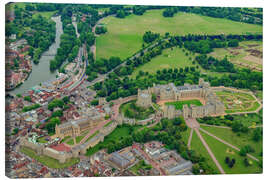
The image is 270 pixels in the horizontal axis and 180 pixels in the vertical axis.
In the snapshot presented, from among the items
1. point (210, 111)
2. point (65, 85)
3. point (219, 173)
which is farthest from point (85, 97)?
point (219, 173)

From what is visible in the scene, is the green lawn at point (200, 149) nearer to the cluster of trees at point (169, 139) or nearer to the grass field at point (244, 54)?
the cluster of trees at point (169, 139)

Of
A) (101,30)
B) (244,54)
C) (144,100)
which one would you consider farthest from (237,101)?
(101,30)

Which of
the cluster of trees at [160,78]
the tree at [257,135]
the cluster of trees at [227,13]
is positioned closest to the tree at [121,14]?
the cluster of trees at [227,13]

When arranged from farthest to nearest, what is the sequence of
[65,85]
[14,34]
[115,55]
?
[14,34] → [115,55] → [65,85]

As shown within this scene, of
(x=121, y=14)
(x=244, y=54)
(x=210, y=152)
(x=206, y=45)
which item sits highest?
(x=121, y=14)

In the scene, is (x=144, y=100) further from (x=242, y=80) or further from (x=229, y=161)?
(x=242, y=80)

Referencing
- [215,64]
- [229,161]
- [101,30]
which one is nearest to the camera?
[229,161]

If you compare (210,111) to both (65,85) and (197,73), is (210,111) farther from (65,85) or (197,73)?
(65,85)
